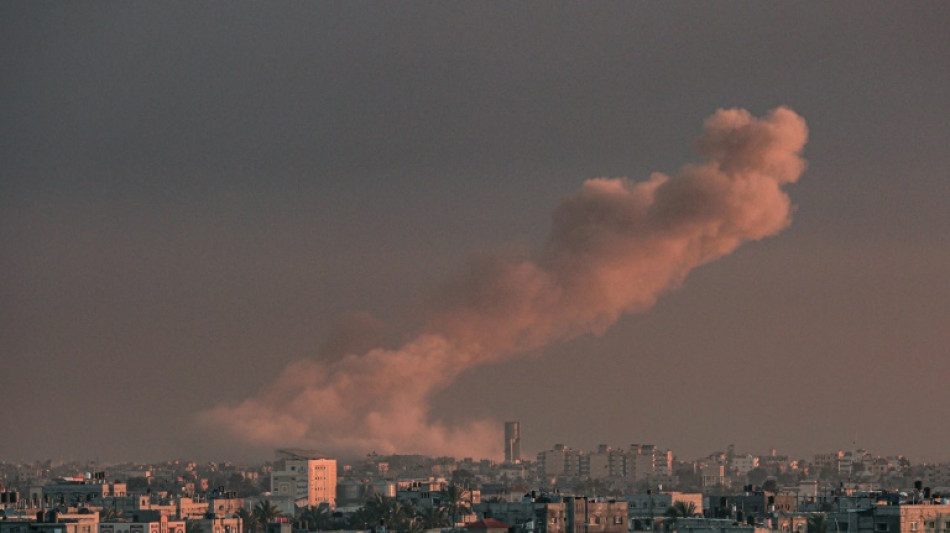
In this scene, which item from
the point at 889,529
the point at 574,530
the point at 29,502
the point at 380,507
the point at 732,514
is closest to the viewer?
the point at 889,529

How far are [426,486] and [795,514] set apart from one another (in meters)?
50.0

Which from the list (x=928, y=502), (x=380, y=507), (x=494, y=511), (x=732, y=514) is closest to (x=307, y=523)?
(x=380, y=507)

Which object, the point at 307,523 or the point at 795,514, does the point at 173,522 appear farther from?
the point at 795,514

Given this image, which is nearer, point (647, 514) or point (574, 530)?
point (574, 530)

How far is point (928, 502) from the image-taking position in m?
120

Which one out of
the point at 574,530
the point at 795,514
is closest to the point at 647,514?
the point at 795,514

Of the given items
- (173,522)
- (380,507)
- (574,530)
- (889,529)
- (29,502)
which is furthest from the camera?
(29,502)

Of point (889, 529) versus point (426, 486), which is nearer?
point (889, 529)

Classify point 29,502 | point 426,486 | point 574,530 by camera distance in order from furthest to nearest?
point 426,486 → point 29,502 → point 574,530

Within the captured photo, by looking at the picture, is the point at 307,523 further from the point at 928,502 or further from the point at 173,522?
the point at 928,502

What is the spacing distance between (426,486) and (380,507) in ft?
108

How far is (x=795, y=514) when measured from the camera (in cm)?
14712

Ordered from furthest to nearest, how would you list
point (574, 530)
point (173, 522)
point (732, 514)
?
point (732, 514)
point (173, 522)
point (574, 530)

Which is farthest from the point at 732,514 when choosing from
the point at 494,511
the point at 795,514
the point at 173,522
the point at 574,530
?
the point at 173,522
